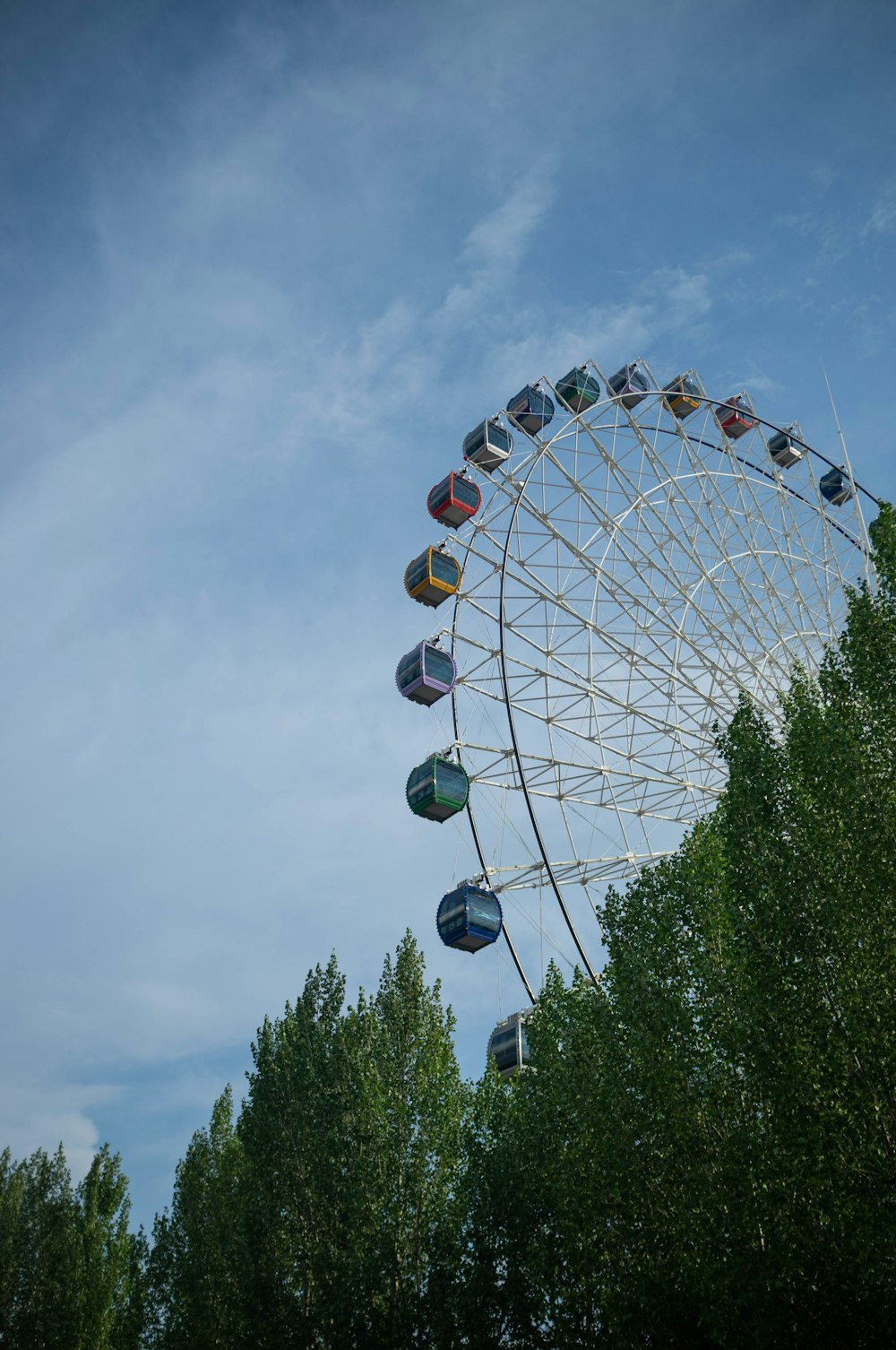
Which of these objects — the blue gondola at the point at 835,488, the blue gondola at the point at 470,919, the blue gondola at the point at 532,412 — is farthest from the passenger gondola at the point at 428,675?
the blue gondola at the point at 835,488

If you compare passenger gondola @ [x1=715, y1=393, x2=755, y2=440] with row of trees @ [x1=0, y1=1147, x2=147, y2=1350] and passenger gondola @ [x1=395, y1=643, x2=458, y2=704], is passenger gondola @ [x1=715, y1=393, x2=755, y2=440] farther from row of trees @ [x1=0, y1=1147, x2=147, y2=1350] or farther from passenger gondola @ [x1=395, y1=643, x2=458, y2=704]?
row of trees @ [x1=0, y1=1147, x2=147, y2=1350]

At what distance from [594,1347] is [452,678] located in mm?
19965

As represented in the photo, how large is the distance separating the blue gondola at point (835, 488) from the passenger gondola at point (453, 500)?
17690 millimetres

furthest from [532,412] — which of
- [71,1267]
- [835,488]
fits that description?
[71,1267]

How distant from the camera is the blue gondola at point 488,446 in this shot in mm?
35250

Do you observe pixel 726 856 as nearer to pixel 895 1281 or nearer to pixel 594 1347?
pixel 895 1281

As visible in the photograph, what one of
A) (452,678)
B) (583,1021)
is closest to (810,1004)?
(583,1021)

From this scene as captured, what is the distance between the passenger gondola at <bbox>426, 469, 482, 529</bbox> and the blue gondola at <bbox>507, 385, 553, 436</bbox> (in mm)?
2926

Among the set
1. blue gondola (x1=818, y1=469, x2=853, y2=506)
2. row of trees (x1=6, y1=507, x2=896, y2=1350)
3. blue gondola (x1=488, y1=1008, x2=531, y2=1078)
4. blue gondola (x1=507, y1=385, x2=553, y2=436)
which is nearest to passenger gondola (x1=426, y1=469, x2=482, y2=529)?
blue gondola (x1=507, y1=385, x2=553, y2=436)

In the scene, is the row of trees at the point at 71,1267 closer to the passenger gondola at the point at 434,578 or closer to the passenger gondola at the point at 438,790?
the passenger gondola at the point at 438,790

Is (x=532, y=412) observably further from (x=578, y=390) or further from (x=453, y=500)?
(x=453, y=500)

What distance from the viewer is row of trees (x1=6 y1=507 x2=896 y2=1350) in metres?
14.6

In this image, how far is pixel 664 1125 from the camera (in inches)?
671

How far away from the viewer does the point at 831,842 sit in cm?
1681
